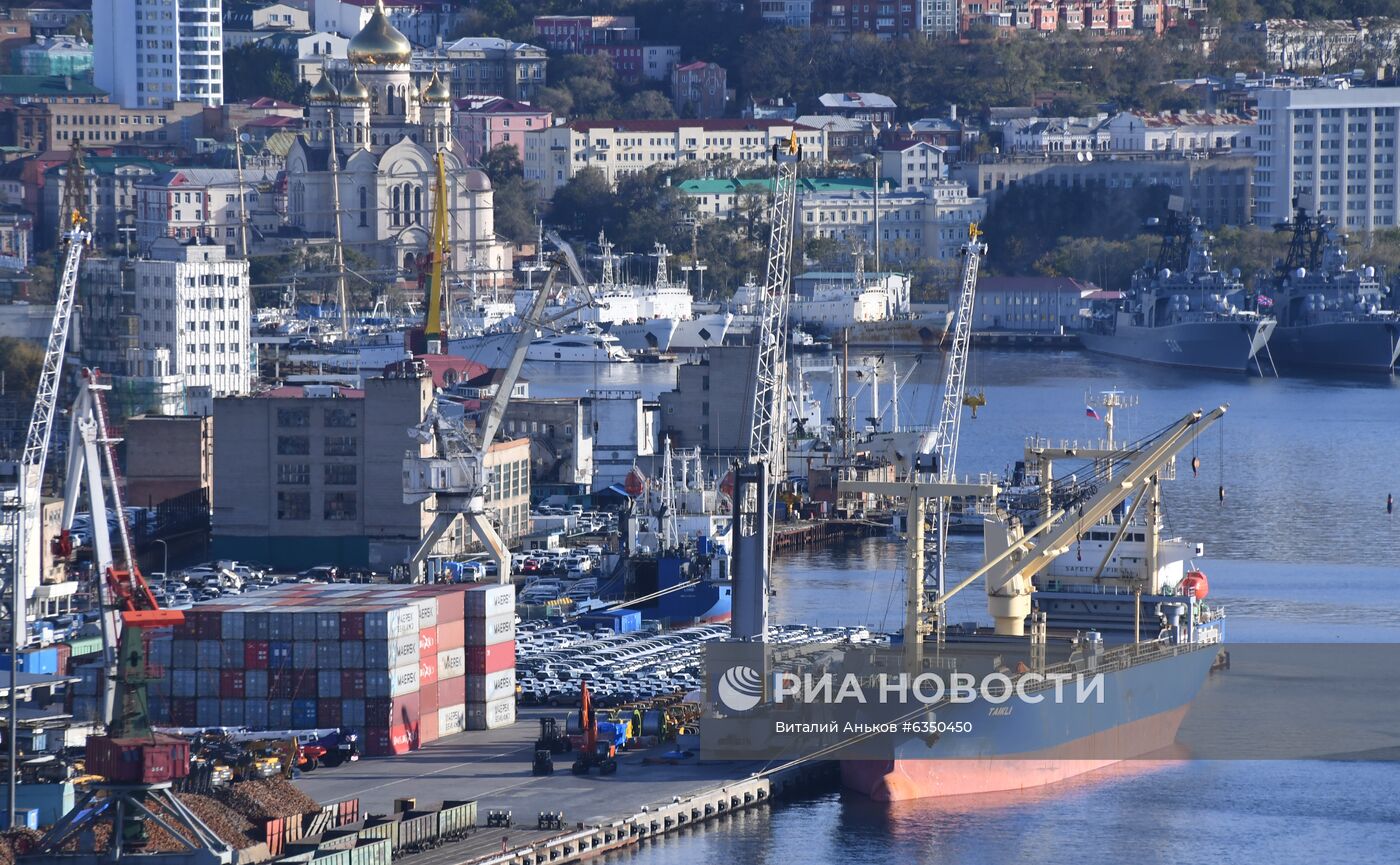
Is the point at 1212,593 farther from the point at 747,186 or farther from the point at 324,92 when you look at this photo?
the point at 747,186

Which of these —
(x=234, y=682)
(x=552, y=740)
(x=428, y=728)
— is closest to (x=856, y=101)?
(x=428, y=728)

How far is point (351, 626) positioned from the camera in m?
21.4

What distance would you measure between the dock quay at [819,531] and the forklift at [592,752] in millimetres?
12958

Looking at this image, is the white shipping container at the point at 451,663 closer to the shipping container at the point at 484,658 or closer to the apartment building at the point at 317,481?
the shipping container at the point at 484,658

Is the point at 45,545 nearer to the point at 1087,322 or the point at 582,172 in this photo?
the point at 1087,322

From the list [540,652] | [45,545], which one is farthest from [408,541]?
[540,652]

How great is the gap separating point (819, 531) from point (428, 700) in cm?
1381

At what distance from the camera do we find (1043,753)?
22016 mm

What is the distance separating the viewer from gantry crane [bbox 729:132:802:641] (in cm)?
2275

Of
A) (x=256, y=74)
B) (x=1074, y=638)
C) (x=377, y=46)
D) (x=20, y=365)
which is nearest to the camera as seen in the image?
(x=1074, y=638)

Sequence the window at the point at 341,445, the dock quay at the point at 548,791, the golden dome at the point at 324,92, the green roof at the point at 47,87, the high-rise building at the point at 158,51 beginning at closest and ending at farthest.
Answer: the dock quay at the point at 548,791 → the window at the point at 341,445 → the golden dome at the point at 324,92 → the green roof at the point at 47,87 → the high-rise building at the point at 158,51

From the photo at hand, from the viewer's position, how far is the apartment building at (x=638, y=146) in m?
79.3

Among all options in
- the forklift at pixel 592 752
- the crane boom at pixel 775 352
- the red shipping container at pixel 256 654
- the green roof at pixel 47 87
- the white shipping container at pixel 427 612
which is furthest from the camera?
the green roof at pixel 47 87

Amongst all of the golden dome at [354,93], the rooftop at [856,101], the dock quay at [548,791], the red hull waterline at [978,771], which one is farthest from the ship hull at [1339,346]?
the dock quay at [548,791]
